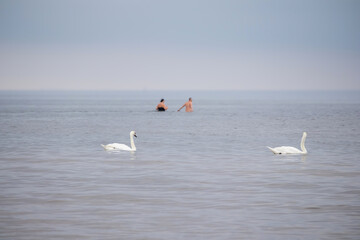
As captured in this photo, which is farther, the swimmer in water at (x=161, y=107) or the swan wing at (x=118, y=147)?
the swimmer in water at (x=161, y=107)

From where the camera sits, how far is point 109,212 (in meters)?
14.9

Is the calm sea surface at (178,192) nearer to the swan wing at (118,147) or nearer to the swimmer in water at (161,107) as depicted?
the swan wing at (118,147)

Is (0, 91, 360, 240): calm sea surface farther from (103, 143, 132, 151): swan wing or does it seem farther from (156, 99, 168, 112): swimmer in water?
(156, 99, 168, 112): swimmer in water

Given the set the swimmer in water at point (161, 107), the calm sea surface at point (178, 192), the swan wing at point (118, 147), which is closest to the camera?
the calm sea surface at point (178, 192)

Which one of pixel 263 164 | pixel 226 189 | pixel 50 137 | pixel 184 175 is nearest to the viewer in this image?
pixel 226 189

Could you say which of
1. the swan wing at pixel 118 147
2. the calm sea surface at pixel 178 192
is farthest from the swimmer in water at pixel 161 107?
the swan wing at pixel 118 147

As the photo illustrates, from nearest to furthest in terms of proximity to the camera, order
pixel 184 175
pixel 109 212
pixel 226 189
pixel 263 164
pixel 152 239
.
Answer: pixel 152 239, pixel 109 212, pixel 226 189, pixel 184 175, pixel 263 164

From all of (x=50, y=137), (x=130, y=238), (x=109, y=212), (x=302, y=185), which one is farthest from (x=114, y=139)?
(x=130, y=238)

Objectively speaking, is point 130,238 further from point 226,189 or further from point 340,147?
point 340,147

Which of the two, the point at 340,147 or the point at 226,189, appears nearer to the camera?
the point at 226,189

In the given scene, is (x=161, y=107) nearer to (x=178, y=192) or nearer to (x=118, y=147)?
(x=118, y=147)

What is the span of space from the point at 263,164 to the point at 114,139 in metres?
15.3

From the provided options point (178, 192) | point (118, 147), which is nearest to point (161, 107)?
point (118, 147)

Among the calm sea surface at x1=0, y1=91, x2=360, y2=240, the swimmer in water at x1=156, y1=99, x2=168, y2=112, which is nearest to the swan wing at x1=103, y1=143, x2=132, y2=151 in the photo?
the calm sea surface at x1=0, y1=91, x2=360, y2=240
